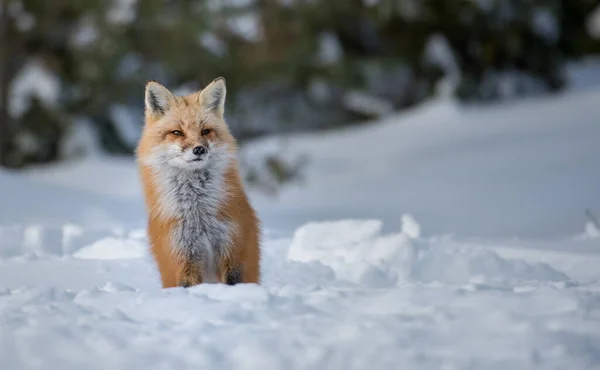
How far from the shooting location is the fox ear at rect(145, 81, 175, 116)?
4219mm

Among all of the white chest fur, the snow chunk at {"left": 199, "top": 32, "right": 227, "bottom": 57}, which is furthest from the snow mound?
the snow chunk at {"left": 199, "top": 32, "right": 227, "bottom": 57}

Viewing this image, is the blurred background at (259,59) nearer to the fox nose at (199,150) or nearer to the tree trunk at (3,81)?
the tree trunk at (3,81)

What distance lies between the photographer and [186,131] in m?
4.04

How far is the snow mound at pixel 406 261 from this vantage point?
5.20 meters

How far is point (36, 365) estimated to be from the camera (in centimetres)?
317

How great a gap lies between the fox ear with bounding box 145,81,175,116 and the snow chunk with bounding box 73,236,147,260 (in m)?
1.94

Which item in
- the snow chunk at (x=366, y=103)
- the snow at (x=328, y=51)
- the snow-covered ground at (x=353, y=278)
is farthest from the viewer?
the snow chunk at (x=366, y=103)

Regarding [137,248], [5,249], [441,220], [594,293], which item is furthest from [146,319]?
[441,220]

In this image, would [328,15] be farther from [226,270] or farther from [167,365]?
[167,365]

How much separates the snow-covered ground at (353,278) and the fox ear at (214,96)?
1110 millimetres

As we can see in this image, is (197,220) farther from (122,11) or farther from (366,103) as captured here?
(122,11)

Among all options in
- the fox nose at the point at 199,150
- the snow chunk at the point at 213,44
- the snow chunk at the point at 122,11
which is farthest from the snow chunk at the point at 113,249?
the snow chunk at the point at 122,11

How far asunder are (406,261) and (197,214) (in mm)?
1988

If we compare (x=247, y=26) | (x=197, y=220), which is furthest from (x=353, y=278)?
(x=247, y=26)
